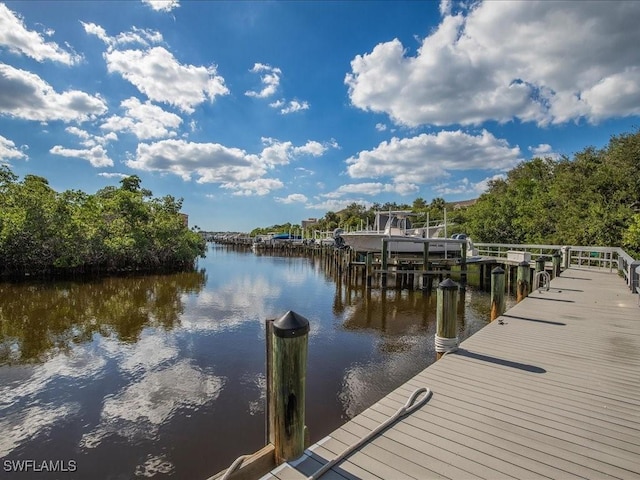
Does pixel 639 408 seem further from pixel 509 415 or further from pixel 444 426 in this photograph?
pixel 444 426

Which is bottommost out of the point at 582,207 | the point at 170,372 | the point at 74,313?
the point at 170,372

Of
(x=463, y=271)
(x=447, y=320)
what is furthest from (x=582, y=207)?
(x=447, y=320)

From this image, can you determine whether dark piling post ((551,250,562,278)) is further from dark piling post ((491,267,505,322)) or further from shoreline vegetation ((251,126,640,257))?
dark piling post ((491,267,505,322))

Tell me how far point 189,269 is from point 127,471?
92.6 ft

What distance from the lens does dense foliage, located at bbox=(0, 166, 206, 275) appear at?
19766 mm

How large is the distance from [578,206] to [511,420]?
2340 centimetres

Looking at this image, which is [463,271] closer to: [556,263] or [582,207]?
[556,263]

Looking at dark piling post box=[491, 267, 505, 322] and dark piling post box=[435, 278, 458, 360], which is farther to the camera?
dark piling post box=[491, 267, 505, 322]

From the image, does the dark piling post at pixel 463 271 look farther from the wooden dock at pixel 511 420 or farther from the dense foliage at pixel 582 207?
the wooden dock at pixel 511 420

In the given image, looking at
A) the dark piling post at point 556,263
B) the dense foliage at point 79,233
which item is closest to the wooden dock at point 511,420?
the dark piling post at point 556,263
